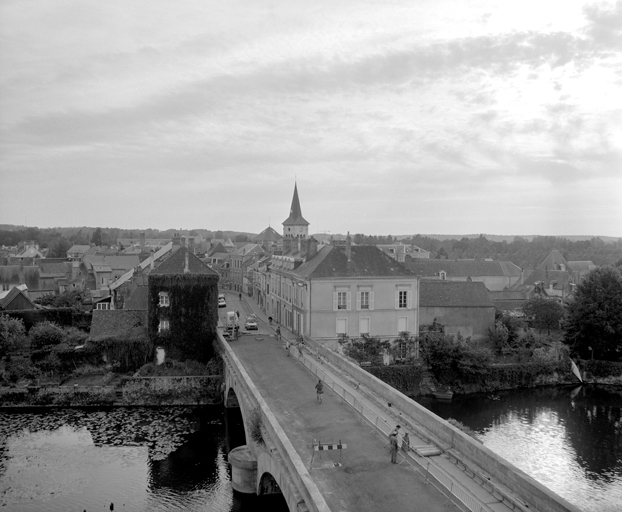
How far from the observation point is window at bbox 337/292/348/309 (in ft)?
136

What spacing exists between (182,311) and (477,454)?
2850 centimetres

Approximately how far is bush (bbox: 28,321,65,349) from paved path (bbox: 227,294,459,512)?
19.9m

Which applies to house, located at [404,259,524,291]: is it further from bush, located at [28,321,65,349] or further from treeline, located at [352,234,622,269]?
bush, located at [28,321,65,349]

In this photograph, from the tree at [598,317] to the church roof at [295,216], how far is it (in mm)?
43314

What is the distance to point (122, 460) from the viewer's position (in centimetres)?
2862

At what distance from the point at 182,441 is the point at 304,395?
896 centimetres

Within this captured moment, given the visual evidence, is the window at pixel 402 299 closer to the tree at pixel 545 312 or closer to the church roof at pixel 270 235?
the tree at pixel 545 312

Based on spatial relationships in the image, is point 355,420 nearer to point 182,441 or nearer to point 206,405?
point 182,441

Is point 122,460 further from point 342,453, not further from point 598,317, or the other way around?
point 598,317

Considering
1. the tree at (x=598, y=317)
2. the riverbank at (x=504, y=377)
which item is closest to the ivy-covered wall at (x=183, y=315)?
the riverbank at (x=504, y=377)

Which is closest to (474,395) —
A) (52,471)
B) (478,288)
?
(478,288)

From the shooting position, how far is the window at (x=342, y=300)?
41.6 metres

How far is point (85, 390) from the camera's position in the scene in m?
37.6

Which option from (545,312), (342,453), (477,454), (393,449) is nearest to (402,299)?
(545,312)
